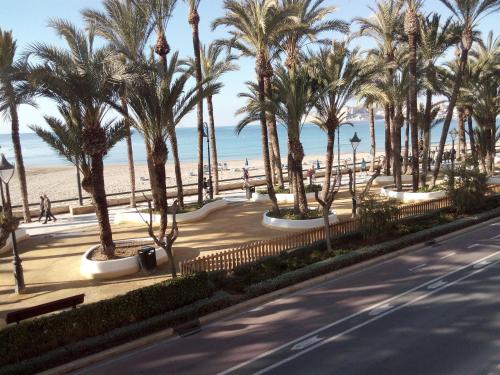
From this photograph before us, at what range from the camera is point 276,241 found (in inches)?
548

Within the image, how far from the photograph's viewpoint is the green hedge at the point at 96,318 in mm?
8195

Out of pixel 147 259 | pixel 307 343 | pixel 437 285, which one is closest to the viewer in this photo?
pixel 307 343

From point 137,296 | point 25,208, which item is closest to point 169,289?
point 137,296

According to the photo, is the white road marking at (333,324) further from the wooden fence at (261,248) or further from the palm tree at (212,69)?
the palm tree at (212,69)

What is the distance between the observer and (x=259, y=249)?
1347 cm

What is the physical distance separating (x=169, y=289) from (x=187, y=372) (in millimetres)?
2694

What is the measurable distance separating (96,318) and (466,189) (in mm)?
16435

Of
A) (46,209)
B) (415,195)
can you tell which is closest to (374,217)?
(415,195)

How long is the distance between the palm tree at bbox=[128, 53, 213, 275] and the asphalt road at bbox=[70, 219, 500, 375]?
20.8 feet

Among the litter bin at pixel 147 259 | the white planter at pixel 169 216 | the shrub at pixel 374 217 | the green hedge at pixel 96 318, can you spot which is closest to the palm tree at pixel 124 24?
the white planter at pixel 169 216

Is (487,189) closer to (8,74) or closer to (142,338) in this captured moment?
(142,338)

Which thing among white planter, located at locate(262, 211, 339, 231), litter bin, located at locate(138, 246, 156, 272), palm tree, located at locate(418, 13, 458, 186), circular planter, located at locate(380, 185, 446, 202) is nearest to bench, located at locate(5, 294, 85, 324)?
litter bin, located at locate(138, 246, 156, 272)

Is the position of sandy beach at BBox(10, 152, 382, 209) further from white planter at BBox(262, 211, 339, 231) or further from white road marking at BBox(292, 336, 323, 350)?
white road marking at BBox(292, 336, 323, 350)

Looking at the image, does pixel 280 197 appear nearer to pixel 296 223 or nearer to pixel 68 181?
pixel 296 223
